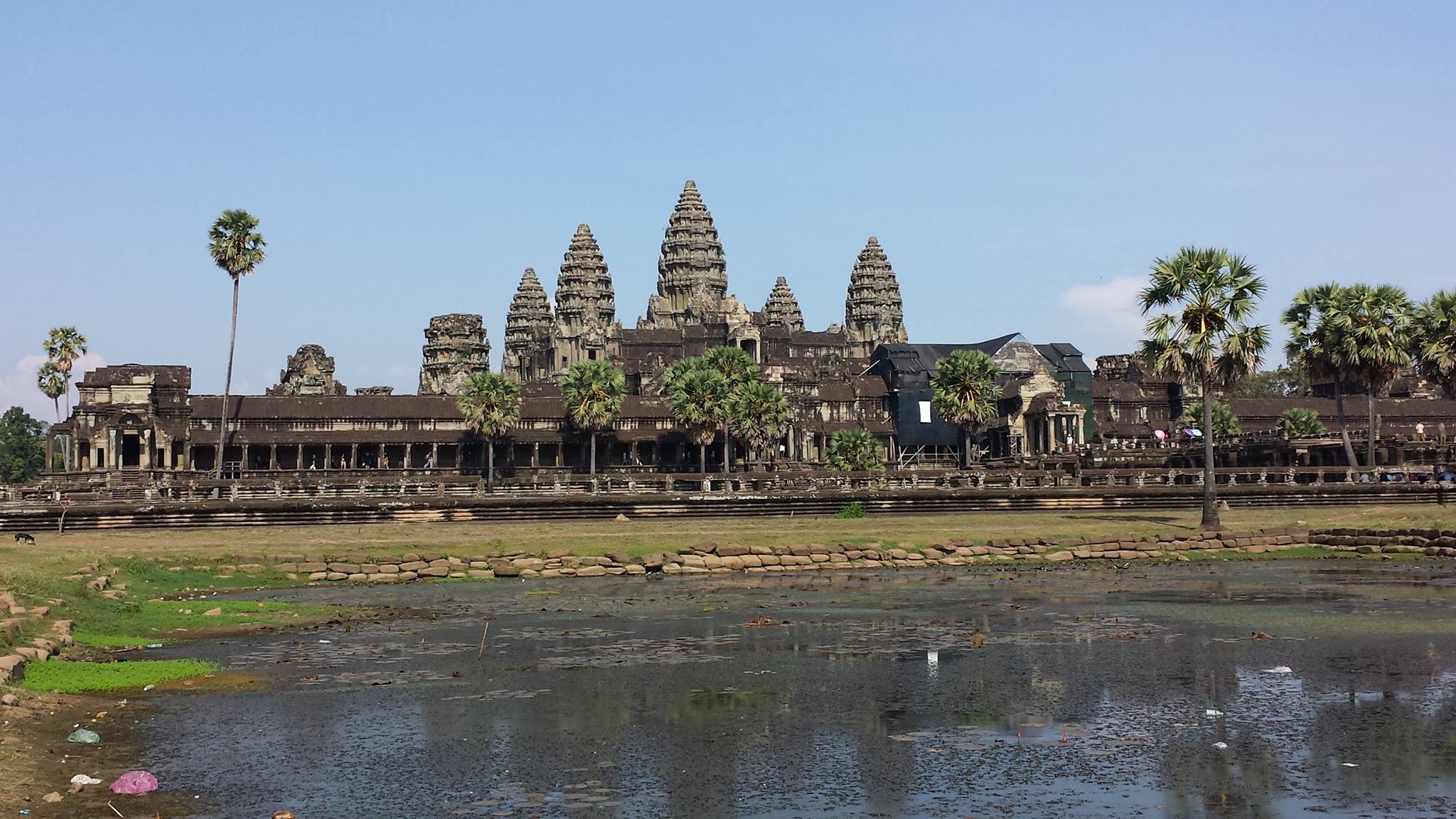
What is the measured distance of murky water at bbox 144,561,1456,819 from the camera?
1238 cm

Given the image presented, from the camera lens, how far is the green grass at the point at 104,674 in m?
17.0

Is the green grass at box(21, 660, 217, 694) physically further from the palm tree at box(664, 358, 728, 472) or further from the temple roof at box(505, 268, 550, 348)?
the temple roof at box(505, 268, 550, 348)

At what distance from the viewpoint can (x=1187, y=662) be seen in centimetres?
1933

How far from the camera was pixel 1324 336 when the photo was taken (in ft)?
227

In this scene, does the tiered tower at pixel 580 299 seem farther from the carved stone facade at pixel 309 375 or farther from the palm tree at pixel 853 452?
the palm tree at pixel 853 452

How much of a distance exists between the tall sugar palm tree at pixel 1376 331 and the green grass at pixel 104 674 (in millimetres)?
61092

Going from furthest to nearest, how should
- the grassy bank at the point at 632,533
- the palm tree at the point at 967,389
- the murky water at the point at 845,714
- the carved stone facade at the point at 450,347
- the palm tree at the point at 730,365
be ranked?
the carved stone facade at the point at 450,347, the palm tree at the point at 730,365, the palm tree at the point at 967,389, the grassy bank at the point at 632,533, the murky water at the point at 845,714

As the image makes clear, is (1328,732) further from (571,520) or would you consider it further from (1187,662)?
(571,520)

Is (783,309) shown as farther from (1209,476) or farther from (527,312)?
(1209,476)

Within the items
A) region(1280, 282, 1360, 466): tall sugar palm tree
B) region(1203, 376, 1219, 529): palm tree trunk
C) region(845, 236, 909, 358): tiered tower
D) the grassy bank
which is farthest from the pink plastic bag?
region(845, 236, 909, 358): tiered tower

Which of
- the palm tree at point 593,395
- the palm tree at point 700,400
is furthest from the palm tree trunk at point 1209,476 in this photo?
the palm tree at point 593,395

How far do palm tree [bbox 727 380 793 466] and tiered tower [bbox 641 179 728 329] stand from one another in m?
76.9

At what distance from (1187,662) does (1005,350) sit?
106704mm

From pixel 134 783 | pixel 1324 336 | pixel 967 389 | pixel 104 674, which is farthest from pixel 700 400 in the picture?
pixel 134 783
